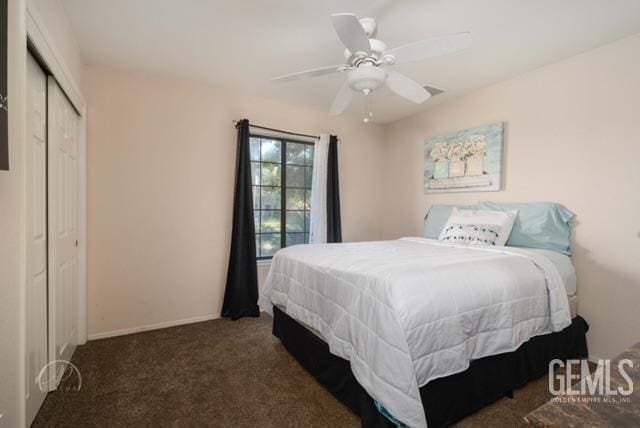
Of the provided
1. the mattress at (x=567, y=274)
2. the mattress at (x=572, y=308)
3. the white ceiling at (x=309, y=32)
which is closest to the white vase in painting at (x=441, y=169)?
the white ceiling at (x=309, y=32)

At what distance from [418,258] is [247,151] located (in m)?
2.12

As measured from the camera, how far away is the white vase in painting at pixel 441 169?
11.2 ft

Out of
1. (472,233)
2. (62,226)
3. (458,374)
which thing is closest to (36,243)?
(62,226)

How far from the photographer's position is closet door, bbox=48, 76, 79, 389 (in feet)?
6.15

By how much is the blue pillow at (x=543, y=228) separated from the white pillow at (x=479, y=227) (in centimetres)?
7

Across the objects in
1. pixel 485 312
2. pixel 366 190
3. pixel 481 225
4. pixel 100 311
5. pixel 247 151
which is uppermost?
pixel 247 151

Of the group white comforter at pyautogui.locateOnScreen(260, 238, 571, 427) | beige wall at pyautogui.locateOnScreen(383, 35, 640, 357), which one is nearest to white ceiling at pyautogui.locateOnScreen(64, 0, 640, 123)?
beige wall at pyautogui.locateOnScreen(383, 35, 640, 357)

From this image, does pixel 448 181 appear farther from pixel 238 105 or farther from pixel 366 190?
pixel 238 105

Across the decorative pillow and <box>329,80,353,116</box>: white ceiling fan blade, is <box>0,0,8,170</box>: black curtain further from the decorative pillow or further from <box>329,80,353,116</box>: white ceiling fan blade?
the decorative pillow

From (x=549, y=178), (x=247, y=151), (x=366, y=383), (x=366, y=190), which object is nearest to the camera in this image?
(x=366, y=383)

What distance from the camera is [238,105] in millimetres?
3281

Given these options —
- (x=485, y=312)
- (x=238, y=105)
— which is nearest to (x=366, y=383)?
(x=485, y=312)

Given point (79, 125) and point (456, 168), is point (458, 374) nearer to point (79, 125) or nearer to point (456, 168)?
point (456, 168)

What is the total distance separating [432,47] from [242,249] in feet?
8.04
